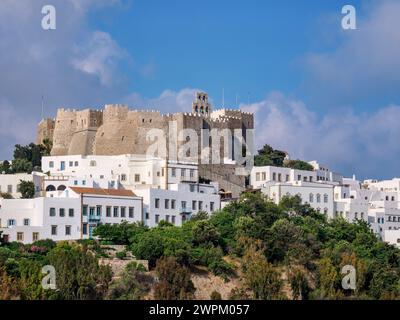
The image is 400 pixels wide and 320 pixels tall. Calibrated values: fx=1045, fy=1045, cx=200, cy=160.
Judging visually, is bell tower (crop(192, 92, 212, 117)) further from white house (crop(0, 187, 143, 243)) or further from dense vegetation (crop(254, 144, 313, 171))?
white house (crop(0, 187, 143, 243))

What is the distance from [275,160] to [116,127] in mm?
14659

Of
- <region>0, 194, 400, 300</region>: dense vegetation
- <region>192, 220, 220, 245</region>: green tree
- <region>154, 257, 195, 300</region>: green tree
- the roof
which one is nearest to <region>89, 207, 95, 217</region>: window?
A: the roof

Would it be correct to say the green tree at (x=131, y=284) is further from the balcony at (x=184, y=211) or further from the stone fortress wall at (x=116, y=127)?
the stone fortress wall at (x=116, y=127)

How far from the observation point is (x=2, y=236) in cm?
5828

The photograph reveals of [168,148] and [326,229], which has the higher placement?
[168,148]

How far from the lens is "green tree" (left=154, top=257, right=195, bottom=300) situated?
5262 centimetres

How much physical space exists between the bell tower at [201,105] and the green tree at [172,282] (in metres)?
38.1

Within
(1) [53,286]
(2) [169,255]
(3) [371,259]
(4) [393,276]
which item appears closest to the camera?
(1) [53,286]

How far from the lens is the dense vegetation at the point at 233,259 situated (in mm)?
51531

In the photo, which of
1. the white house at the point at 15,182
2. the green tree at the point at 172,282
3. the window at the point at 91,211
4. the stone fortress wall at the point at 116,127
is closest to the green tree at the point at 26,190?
the white house at the point at 15,182

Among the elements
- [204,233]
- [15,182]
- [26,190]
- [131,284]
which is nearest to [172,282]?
[131,284]
